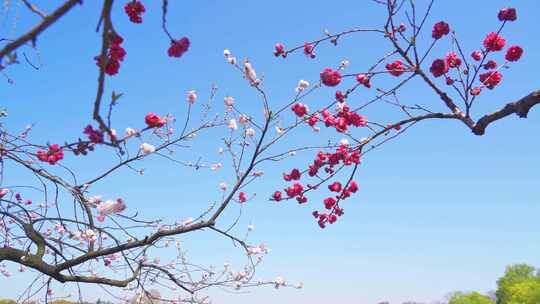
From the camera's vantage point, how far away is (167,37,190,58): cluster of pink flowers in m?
2.09

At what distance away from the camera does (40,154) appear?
3613mm

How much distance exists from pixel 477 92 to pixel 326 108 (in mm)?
1453

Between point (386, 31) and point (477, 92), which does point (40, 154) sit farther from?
point (477, 92)

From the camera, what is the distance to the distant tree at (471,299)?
49.2 meters

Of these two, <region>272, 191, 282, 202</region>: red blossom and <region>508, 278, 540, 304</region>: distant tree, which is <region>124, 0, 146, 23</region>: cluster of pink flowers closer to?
<region>272, 191, 282, 202</region>: red blossom

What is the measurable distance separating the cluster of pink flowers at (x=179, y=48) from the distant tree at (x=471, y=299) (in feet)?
178

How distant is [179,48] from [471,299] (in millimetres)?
55311

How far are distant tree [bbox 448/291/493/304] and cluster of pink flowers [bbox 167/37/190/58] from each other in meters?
54.2

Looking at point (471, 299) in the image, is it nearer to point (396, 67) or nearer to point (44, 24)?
point (396, 67)

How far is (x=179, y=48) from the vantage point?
213 centimetres

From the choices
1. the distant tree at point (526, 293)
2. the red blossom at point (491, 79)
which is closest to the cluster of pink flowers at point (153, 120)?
the red blossom at point (491, 79)

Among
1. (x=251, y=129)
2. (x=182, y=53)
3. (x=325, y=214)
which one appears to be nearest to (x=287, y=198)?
(x=325, y=214)

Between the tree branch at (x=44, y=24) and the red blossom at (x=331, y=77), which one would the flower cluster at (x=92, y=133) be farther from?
the red blossom at (x=331, y=77)

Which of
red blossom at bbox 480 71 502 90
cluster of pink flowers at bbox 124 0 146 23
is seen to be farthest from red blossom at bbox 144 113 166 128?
red blossom at bbox 480 71 502 90
